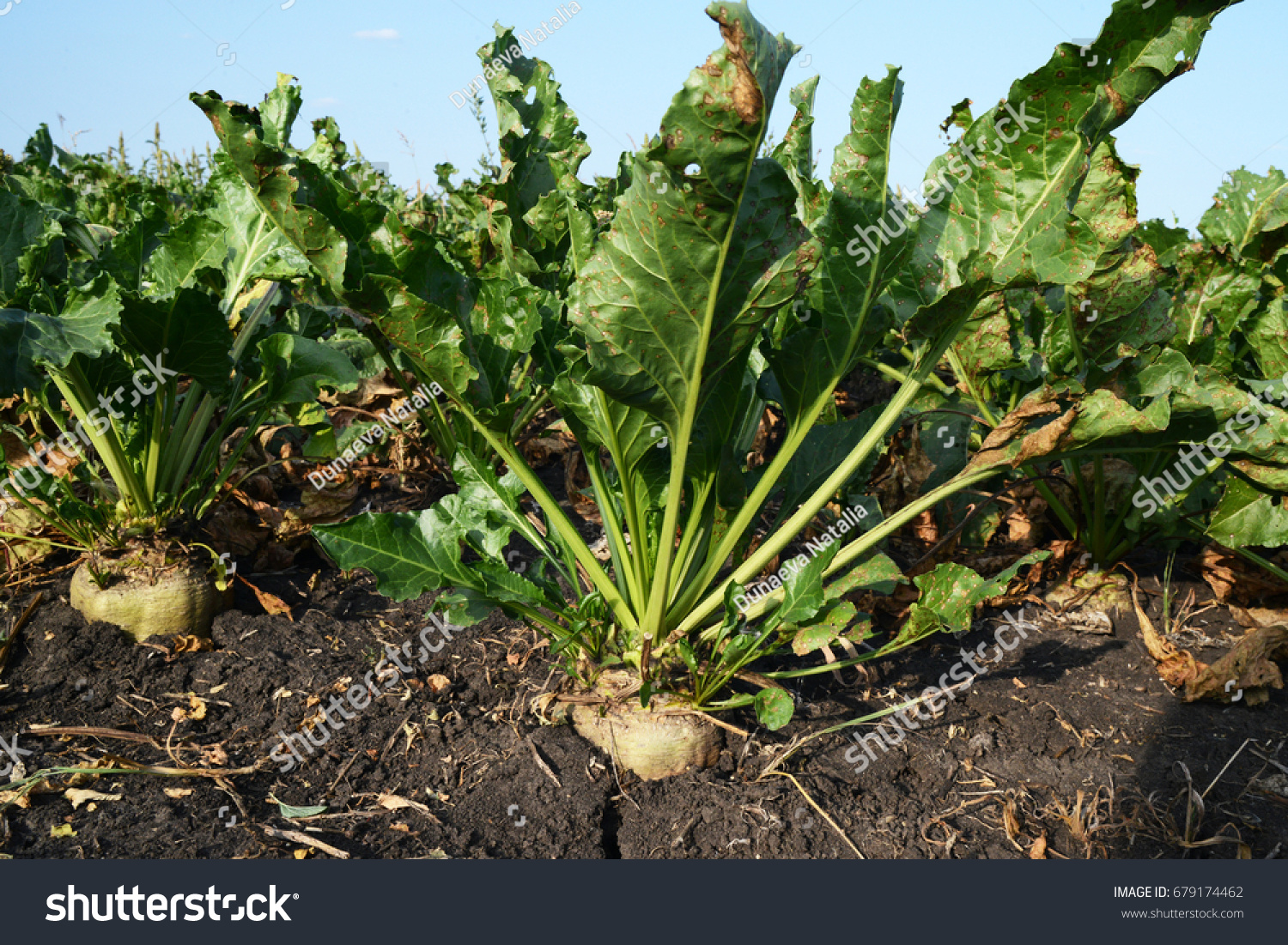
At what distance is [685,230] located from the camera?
1466 millimetres

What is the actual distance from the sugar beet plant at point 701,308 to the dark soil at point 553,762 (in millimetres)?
202

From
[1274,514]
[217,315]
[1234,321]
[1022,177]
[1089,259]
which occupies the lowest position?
[1274,514]

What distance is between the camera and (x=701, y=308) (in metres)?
1.56

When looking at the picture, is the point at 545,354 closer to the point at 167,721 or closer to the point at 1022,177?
the point at 1022,177

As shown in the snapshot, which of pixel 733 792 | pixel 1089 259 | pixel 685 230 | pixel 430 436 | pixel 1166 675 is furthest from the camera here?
pixel 430 436

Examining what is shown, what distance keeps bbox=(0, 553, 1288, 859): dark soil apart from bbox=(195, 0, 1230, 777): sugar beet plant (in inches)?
8.0

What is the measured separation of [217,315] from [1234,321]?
119 inches

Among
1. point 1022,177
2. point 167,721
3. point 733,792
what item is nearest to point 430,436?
point 167,721

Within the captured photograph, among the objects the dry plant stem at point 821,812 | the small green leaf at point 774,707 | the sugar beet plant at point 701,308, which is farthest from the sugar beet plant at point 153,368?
the dry plant stem at point 821,812

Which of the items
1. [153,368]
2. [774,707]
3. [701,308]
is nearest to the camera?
[701,308]

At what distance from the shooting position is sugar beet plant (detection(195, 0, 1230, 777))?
1484 millimetres

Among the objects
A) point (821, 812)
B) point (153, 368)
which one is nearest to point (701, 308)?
point (821, 812)

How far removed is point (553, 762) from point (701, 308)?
44.8 inches

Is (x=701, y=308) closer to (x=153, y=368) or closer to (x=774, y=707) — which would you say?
(x=774, y=707)
